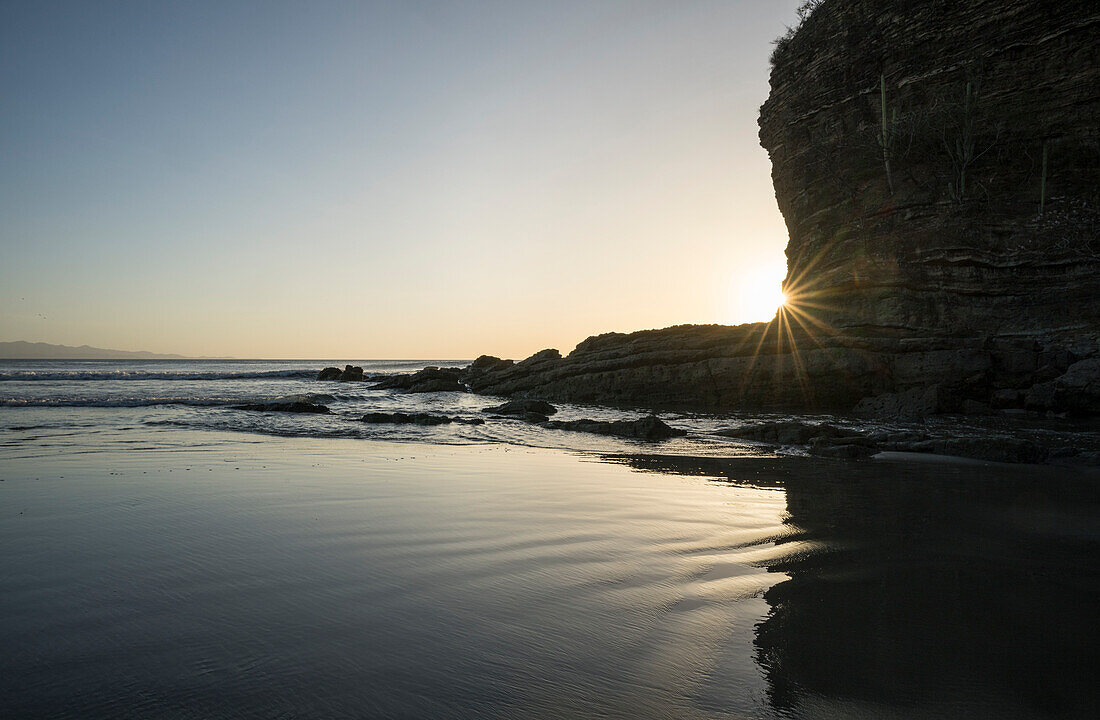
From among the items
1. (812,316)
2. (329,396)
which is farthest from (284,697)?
(812,316)

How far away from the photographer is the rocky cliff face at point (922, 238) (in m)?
18.5

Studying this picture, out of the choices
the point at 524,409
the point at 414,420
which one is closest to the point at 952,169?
the point at 524,409

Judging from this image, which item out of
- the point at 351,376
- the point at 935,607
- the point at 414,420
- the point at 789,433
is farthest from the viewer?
the point at 351,376

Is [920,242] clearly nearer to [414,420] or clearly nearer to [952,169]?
[952,169]

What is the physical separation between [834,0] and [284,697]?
35.8m

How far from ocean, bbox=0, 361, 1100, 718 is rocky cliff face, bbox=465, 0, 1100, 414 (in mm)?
12724

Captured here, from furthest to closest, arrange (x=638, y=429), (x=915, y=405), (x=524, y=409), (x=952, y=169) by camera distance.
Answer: (x=952, y=169), (x=524, y=409), (x=915, y=405), (x=638, y=429)

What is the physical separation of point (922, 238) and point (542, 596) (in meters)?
26.1

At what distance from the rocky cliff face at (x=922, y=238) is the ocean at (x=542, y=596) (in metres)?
12.7

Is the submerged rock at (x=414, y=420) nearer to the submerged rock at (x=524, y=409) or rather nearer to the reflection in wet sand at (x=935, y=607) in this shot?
the submerged rock at (x=524, y=409)

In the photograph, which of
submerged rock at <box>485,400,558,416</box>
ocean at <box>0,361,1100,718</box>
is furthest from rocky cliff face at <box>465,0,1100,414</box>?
ocean at <box>0,361,1100,718</box>

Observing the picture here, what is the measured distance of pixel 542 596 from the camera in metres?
3.05

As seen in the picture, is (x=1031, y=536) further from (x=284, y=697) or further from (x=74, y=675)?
(x=74, y=675)

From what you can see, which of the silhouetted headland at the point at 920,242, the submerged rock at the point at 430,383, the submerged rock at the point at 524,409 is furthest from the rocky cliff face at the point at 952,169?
the submerged rock at the point at 430,383
